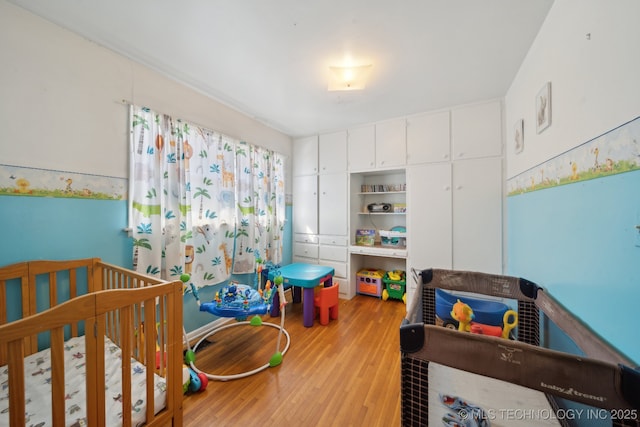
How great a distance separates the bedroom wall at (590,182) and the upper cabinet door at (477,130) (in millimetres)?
896

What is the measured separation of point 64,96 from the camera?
4.94 ft

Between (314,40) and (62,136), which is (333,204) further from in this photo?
(62,136)

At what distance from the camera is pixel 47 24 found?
146 cm

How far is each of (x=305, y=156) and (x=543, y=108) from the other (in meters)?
2.76

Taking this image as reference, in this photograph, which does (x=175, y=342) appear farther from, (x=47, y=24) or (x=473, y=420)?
(x=47, y=24)

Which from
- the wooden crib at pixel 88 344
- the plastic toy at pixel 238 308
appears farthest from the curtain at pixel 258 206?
the wooden crib at pixel 88 344

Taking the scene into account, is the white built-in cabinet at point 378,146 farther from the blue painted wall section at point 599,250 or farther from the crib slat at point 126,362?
the crib slat at point 126,362

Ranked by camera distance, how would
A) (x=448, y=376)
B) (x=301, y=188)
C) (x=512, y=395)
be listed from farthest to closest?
1. (x=301, y=188)
2. (x=448, y=376)
3. (x=512, y=395)

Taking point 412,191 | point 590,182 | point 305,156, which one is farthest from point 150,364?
point 305,156

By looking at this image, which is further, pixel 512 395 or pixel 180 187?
pixel 180 187

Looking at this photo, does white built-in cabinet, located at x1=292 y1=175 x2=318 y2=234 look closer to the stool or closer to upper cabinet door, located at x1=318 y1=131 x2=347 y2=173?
upper cabinet door, located at x1=318 y1=131 x2=347 y2=173

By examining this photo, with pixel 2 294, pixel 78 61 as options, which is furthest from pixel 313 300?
pixel 78 61

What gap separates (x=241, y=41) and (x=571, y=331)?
8.23ft

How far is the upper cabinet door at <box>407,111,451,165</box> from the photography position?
2.71 m
